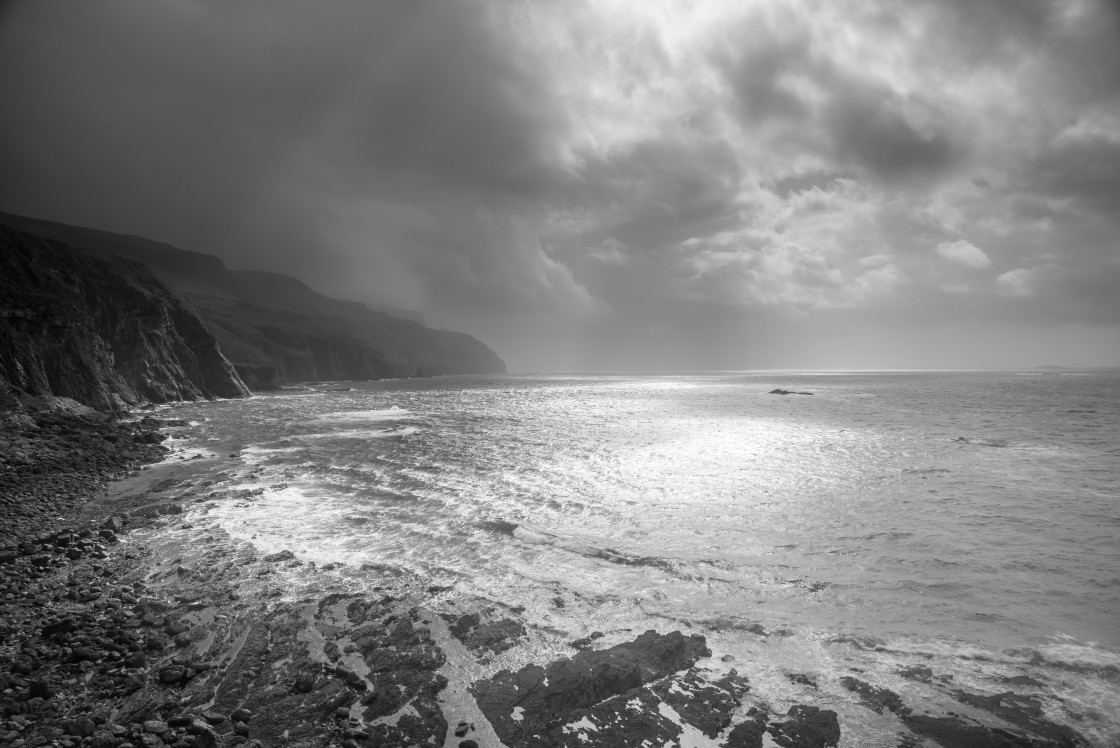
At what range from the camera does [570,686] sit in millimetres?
8109

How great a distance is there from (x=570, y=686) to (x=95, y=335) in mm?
74671

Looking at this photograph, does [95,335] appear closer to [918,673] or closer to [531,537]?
[531,537]

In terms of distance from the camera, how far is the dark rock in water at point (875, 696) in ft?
25.4

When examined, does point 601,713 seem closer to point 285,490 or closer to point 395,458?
point 285,490

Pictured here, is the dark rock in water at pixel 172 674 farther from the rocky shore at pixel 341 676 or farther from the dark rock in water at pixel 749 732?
the dark rock in water at pixel 749 732

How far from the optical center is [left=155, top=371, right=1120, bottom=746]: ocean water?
9.16 metres

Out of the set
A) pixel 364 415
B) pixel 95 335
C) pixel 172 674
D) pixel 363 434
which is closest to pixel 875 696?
pixel 172 674

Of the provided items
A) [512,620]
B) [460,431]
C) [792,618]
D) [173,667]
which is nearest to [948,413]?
[460,431]

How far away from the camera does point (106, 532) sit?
15.0m

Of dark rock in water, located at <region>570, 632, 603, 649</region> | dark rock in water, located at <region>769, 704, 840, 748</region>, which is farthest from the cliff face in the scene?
dark rock in water, located at <region>769, 704, 840, 748</region>

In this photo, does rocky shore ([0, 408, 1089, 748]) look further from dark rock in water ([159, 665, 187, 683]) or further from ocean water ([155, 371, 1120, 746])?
ocean water ([155, 371, 1120, 746])

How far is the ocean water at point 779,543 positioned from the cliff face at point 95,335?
28318mm

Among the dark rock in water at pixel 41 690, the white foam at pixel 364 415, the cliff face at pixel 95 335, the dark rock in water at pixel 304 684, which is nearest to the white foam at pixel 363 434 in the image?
the white foam at pixel 364 415

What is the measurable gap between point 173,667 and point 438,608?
192 inches
